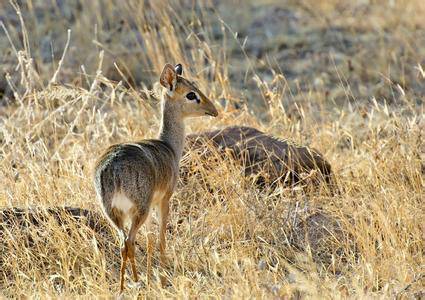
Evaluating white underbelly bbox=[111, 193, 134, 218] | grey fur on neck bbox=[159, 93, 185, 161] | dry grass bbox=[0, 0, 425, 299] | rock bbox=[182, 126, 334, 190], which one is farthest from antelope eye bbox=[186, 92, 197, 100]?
white underbelly bbox=[111, 193, 134, 218]

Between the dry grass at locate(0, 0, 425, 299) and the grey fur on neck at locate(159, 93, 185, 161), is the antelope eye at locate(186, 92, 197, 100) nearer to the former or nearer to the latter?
the grey fur on neck at locate(159, 93, 185, 161)

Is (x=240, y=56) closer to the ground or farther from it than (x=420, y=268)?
closer to the ground

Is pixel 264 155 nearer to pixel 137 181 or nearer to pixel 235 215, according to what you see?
pixel 235 215

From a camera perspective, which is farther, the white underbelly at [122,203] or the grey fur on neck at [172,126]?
the grey fur on neck at [172,126]

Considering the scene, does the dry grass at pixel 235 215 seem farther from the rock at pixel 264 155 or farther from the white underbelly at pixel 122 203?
the white underbelly at pixel 122 203

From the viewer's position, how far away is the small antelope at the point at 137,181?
449cm

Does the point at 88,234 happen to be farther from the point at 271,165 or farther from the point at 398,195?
the point at 398,195

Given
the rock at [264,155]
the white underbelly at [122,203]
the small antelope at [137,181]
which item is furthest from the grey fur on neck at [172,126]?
the white underbelly at [122,203]

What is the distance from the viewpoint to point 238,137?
6.36 metres

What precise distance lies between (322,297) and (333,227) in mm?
1270

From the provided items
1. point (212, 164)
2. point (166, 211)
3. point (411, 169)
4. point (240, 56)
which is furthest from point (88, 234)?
point (240, 56)

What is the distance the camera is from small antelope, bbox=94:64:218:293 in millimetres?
4492

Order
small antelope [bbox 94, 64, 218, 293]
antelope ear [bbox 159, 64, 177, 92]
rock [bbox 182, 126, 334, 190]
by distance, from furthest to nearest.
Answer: rock [bbox 182, 126, 334, 190]
antelope ear [bbox 159, 64, 177, 92]
small antelope [bbox 94, 64, 218, 293]

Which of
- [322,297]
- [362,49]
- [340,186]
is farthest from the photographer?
[362,49]
